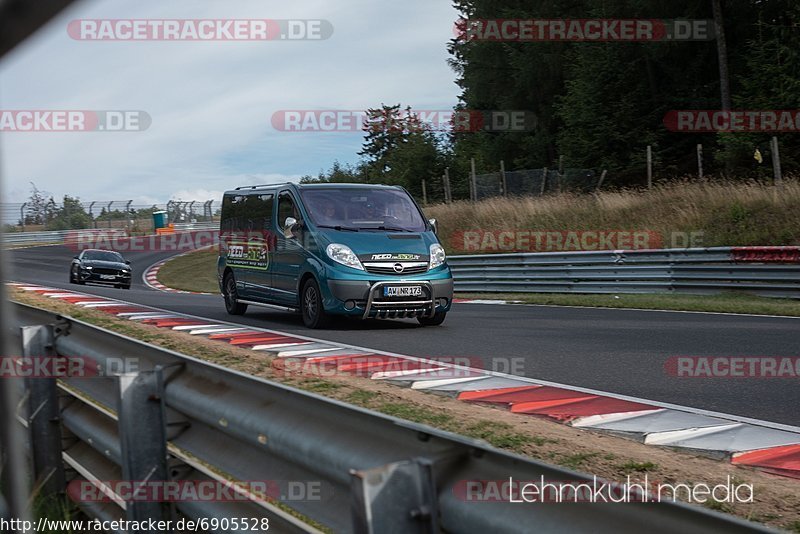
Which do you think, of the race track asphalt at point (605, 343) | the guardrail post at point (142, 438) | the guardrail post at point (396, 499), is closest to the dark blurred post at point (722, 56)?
the race track asphalt at point (605, 343)

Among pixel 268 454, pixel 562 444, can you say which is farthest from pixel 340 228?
pixel 268 454

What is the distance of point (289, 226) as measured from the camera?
12492 millimetres

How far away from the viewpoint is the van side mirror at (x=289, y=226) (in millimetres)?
12420

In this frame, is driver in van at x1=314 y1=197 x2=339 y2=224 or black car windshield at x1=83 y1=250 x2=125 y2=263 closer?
driver in van at x1=314 y1=197 x2=339 y2=224

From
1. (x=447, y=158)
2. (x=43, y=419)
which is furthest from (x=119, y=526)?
(x=447, y=158)

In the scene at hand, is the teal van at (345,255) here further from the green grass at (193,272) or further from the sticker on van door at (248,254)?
the green grass at (193,272)

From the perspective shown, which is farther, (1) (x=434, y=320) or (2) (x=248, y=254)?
(2) (x=248, y=254)

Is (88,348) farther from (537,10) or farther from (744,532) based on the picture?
(537,10)

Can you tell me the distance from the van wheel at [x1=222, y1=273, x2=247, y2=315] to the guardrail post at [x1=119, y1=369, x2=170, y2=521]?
1104cm

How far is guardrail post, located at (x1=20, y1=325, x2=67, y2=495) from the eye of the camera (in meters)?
4.81

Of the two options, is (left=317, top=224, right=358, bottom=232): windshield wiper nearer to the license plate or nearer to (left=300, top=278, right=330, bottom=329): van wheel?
(left=300, top=278, right=330, bottom=329): van wheel

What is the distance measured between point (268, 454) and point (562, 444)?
277 cm

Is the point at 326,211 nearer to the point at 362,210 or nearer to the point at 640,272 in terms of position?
the point at 362,210

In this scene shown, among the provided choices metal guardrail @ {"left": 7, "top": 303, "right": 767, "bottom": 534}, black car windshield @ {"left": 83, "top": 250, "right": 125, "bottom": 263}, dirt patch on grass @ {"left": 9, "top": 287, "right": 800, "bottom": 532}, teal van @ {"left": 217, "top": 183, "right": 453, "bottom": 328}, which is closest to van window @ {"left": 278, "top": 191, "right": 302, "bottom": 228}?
teal van @ {"left": 217, "top": 183, "right": 453, "bottom": 328}
